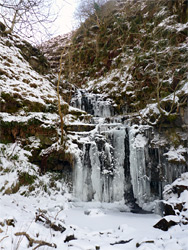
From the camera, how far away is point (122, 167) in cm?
646

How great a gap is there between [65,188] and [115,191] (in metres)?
1.92

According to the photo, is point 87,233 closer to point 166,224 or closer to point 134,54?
point 166,224

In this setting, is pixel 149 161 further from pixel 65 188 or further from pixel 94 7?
pixel 94 7

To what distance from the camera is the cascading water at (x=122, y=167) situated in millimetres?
6027

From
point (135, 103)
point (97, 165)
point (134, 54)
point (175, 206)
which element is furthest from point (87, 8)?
point (175, 206)

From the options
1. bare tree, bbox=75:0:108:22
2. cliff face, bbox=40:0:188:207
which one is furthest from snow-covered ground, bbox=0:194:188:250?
bare tree, bbox=75:0:108:22

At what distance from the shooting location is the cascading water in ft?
19.8

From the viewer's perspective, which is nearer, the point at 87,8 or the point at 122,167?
the point at 122,167

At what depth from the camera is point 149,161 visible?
6402mm

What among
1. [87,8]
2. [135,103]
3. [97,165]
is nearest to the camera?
[97,165]

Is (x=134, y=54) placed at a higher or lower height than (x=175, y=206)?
higher

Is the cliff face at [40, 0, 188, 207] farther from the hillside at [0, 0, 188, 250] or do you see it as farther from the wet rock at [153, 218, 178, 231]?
the wet rock at [153, 218, 178, 231]

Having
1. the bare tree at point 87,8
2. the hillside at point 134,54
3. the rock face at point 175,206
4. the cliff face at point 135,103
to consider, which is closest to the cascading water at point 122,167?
the cliff face at point 135,103

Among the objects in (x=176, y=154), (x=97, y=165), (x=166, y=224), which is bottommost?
(x=166, y=224)
